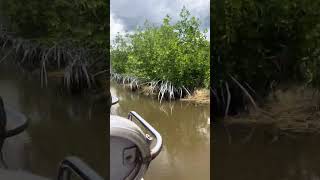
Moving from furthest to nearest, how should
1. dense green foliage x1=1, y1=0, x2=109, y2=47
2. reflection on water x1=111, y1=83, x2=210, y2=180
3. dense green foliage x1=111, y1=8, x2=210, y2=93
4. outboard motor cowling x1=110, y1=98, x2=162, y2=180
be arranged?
dense green foliage x1=111, y1=8, x2=210, y2=93 < reflection on water x1=111, y1=83, x2=210, y2=180 < outboard motor cowling x1=110, y1=98, x2=162, y2=180 < dense green foliage x1=1, y1=0, x2=109, y2=47

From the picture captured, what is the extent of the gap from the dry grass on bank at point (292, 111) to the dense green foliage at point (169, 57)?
1.27m

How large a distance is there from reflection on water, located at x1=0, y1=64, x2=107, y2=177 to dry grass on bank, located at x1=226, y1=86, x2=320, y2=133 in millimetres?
579

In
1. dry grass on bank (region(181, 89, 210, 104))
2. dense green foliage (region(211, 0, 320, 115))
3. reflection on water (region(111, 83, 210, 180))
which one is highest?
dense green foliage (region(211, 0, 320, 115))

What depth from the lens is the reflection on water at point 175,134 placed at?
273cm

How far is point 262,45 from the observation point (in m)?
1.69

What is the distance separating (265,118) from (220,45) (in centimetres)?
37

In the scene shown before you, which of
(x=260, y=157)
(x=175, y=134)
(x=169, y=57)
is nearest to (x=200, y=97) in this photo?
(x=175, y=134)

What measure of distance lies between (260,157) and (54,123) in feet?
2.95

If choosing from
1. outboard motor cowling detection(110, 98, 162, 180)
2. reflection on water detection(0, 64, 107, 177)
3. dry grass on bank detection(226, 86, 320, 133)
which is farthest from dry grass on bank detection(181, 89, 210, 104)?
reflection on water detection(0, 64, 107, 177)

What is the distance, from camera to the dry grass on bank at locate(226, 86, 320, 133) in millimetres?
1674

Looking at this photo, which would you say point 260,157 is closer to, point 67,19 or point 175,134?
point 67,19

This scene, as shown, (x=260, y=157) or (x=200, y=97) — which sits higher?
(x=200, y=97)

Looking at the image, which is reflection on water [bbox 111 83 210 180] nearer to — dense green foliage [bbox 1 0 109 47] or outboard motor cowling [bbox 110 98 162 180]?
outboard motor cowling [bbox 110 98 162 180]

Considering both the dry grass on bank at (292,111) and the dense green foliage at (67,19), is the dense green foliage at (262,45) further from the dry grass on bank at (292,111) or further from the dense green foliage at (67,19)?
the dense green foliage at (67,19)
